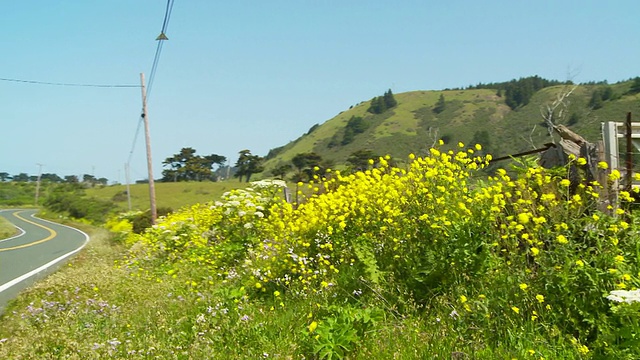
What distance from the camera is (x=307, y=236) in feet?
22.2

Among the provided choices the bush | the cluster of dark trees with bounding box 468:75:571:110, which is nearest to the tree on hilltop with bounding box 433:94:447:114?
the cluster of dark trees with bounding box 468:75:571:110

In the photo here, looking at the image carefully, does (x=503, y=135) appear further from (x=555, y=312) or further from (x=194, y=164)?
(x=555, y=312)

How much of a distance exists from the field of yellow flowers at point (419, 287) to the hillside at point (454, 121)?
231ft

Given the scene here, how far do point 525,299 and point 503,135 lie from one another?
3847 inches

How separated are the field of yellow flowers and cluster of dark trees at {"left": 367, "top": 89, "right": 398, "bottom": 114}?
155m

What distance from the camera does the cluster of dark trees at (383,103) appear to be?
16000cm

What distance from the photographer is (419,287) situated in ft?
15.6

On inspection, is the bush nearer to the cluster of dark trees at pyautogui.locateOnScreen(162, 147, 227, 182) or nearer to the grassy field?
the grassy field

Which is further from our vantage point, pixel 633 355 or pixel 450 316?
pixel 450 316

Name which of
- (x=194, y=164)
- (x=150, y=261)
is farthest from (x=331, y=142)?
(x=150, y=261)

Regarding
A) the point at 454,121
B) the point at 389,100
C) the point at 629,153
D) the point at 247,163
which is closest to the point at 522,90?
the point at 454,121

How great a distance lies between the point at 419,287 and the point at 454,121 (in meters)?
124

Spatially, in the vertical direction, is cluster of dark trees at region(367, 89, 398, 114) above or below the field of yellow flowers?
above

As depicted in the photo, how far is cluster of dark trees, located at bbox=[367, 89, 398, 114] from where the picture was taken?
16000cm
